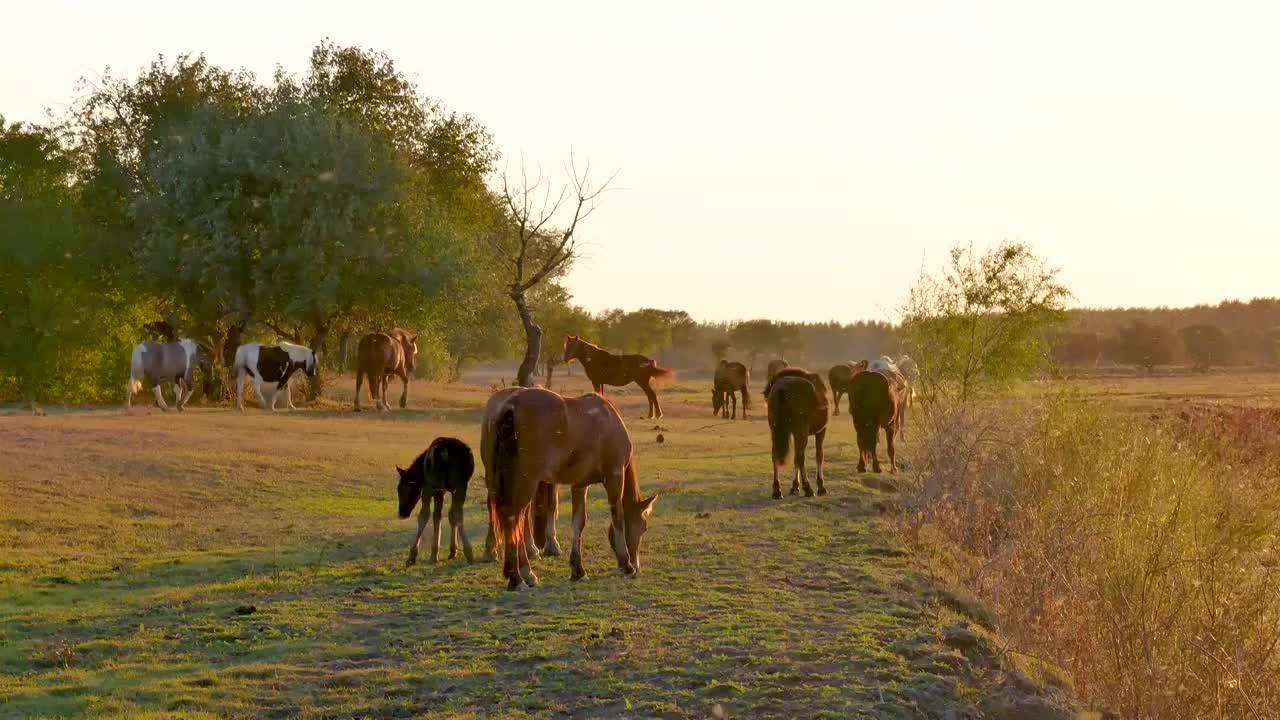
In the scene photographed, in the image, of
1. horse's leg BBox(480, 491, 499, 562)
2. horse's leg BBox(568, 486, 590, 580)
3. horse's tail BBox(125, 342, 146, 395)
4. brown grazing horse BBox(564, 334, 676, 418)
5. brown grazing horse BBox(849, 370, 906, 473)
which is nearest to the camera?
horse's leg BBox(568, 486, 590, 580)

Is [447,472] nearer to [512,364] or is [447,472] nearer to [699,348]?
[699,348]

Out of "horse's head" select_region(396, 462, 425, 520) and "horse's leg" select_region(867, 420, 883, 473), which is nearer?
"horse's head" select_region(396, 462, 425, 520)

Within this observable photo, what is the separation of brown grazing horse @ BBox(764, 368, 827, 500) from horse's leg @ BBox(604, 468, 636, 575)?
6.64 meters

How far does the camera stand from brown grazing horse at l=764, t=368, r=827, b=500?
19891 millimetres

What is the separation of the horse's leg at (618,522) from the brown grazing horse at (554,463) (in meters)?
0.01

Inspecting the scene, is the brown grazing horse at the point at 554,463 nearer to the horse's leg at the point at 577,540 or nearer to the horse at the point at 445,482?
the horse's leg at the point at 577,540

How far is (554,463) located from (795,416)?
27.0ft

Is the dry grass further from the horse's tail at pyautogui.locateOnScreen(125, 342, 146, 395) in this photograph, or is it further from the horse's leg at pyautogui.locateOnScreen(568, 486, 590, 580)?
the horse's tail at pyautogui.locateOnScreen(125, 342, 146, 395)

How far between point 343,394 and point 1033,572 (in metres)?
38.4

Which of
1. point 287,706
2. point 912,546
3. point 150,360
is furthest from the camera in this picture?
point 150,360

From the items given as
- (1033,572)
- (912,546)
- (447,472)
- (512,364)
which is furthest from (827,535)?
(512,364)

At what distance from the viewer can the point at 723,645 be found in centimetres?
1022

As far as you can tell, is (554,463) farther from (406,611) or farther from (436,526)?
(436,526)

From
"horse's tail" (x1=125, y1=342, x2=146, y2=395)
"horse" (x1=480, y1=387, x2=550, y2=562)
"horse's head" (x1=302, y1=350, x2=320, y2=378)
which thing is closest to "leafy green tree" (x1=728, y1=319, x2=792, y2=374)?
"horse's head" (x1=302, y1=350, x2=320, y2=378)
